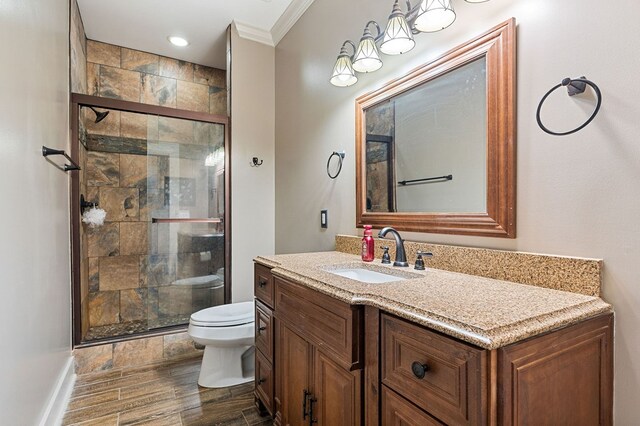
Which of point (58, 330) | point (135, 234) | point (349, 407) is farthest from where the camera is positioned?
point (135, 234)

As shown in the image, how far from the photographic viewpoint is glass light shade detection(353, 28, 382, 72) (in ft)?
5.30

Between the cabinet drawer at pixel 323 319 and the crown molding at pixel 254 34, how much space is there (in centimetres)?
232

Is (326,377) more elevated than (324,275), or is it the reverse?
(324,275)

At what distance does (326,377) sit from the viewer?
1.15 metres

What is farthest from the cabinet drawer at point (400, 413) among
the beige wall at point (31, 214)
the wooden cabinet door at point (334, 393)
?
the beige wall at point (31, 214)

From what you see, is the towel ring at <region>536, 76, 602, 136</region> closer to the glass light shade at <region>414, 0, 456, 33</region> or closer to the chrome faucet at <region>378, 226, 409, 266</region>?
the glass light shade at <region>414, 0, 456, 33</region>

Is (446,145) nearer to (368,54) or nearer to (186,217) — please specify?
(368,54)

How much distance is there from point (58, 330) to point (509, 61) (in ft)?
8.48

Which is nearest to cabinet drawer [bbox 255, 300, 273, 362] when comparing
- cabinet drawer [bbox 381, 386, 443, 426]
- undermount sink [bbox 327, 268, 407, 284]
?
undermount sink [bbox 327, 268, 407, 284]

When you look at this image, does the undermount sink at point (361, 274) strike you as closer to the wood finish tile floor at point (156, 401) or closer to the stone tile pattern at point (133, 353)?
the wood finish tile floor at point (156, 401)

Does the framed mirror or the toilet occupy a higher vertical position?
the framed mirror

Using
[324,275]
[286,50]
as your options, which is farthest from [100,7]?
[324,275]

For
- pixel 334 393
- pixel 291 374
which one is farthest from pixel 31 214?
pixel 334 393

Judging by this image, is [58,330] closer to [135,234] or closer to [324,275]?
[135,234]
